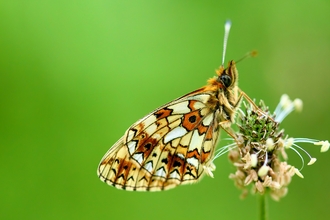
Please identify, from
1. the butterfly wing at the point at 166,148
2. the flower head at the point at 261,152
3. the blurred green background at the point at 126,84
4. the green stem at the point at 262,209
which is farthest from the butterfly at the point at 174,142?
the blurred green background at the point at 126,84

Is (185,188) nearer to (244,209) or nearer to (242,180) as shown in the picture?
(244,209)

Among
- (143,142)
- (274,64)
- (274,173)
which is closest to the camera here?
(274,173)

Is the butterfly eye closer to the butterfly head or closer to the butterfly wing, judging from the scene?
the butterfly head

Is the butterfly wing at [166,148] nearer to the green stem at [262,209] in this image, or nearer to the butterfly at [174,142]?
the butterfly at [174,142]

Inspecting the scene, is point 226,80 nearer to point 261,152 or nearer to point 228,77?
point 228,77

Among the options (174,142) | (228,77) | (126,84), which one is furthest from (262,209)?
(126,84)

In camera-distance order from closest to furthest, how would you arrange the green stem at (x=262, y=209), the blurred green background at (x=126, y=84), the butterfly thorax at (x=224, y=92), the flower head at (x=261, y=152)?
the green stem at (x=262, y=209) < the flower head at (x=261, y=152) < the butterfly thorax at (x=224, y=92) < the blurred green background at (x=126, y=84)

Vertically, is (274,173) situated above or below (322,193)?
above

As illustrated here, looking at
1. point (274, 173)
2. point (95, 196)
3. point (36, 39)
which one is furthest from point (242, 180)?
point (36, 39)
